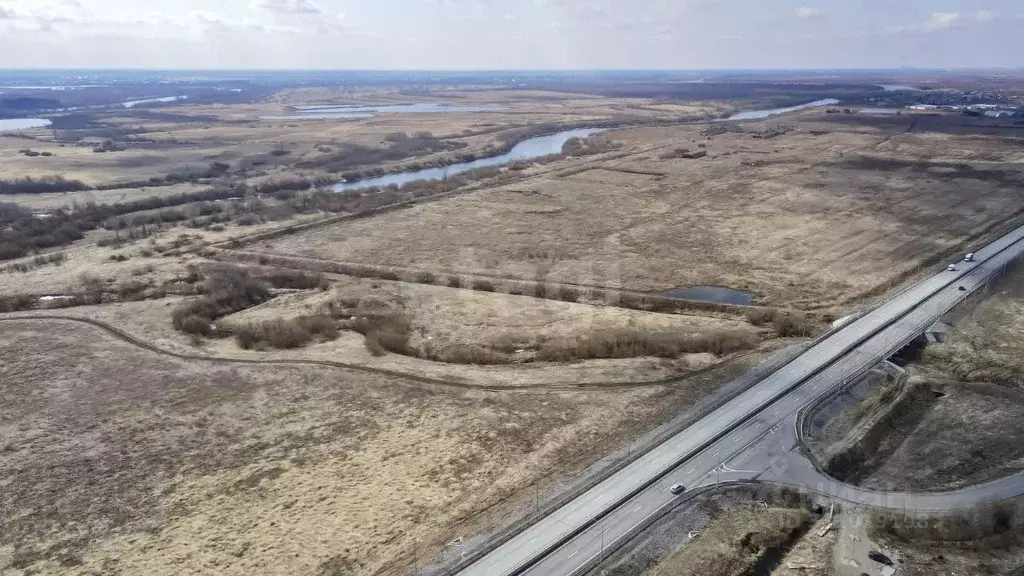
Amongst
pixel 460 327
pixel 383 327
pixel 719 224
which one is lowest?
pixel 460 327

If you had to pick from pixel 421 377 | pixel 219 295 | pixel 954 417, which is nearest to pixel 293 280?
pixel 219 295

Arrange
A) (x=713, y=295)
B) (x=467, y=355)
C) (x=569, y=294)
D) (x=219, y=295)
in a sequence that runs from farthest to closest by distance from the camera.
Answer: (x=713, y=295), (x=569, y=294), (x=219, y=295), (x=467, y=355)

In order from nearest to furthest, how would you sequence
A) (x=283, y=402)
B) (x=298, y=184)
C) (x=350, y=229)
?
(x=283, y=402) < (x=350, y=229) < (x=298, y=184)

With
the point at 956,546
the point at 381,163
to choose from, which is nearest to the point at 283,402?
the point at 956,546

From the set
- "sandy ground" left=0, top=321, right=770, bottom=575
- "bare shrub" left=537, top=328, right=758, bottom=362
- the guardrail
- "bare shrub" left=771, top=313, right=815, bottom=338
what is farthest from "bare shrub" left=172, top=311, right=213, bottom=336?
"bare shrub" left=771, top=313, right=815, bottom=338

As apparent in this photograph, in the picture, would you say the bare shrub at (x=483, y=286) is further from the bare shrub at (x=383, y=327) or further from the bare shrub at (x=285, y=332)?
the bare shrub at (x=285, y=332)

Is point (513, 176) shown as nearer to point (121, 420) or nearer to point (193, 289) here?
point (193, 289)

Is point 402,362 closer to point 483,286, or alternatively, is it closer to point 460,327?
point 460,327
